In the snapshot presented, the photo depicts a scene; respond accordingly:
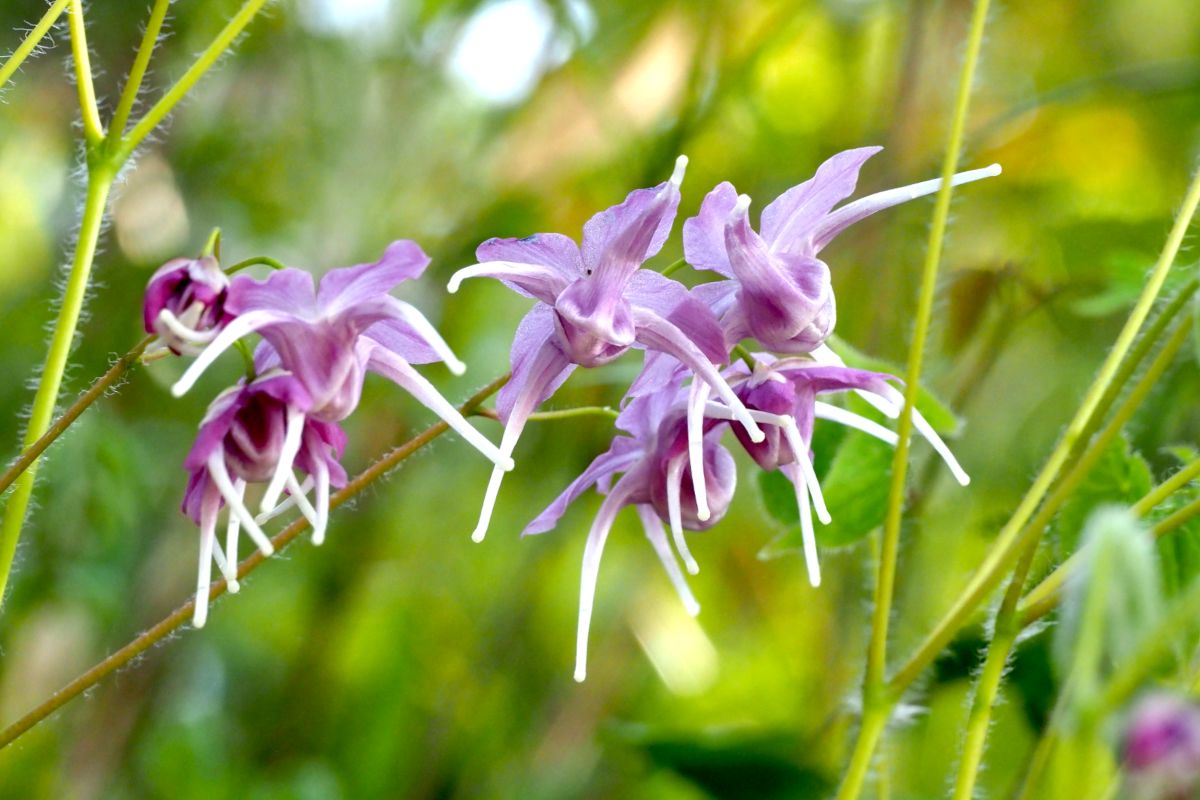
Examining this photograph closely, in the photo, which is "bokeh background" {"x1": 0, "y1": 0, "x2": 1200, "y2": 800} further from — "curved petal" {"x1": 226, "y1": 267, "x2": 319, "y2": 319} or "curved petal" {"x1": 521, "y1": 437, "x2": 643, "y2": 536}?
"curved petal" {"x1": 226, "y1": 267, "x2": 319, "y2": 319}

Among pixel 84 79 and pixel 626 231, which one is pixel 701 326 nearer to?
pixel 626 231

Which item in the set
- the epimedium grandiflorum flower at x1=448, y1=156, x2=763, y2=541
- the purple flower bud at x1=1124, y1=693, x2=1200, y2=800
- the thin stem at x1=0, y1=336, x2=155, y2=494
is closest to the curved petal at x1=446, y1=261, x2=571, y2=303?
the epimedium grandiflorum flower at x1=448, y1=156, x2=763, y2=541

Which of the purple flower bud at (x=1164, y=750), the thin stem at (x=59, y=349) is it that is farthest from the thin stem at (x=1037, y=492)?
the thin stem at (x=59, y=349)

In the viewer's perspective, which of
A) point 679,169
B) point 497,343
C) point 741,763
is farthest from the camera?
point 497,343

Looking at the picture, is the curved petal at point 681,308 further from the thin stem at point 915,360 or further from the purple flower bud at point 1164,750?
the purple flower bud at point 1164,750

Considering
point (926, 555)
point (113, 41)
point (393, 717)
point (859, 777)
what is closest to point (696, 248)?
point (859, 777)

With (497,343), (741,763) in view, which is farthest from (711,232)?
(497,343)

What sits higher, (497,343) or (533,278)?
(497,343)
